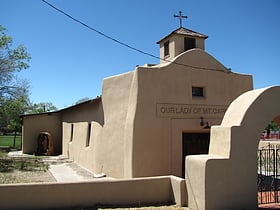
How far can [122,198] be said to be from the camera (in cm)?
946

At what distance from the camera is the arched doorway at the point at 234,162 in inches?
322

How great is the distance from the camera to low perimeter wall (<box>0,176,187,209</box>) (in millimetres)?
8656

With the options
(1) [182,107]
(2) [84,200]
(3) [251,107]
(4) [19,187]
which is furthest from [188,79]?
(4) [19,187]

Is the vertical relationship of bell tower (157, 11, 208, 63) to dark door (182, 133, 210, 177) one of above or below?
above

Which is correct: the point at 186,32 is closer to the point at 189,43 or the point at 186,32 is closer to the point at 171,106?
the point at 189,43

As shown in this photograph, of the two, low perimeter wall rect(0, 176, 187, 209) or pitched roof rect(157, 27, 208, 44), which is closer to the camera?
low perimeter wall rect(0, 176, 187, 209)

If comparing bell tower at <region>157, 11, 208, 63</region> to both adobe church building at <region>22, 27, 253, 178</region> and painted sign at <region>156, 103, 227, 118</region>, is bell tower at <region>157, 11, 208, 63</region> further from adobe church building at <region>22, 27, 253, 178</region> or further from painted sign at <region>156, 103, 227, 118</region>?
painted sign at <region>156, 103, 227, 118</region>

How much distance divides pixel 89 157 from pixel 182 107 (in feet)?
22.4

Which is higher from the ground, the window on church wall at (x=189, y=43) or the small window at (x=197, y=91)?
the window on church wall at (x=189, y=43)

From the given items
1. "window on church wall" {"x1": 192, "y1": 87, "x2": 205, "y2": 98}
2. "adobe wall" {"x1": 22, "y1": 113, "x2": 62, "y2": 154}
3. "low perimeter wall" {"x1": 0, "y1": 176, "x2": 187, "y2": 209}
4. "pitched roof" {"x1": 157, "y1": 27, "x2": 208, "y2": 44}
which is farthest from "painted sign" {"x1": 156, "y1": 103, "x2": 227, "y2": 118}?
"adobe wall" {"x1": 22, "y1": 113, "x2": 62, "y2": 154}

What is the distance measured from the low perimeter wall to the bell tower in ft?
22.2

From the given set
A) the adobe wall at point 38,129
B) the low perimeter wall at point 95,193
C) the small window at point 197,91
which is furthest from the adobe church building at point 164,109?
the adobe wall at point 38,129

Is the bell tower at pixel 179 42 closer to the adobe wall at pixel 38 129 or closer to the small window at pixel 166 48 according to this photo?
the small window at pixel 166 48

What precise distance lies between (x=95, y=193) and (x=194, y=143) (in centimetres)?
609
